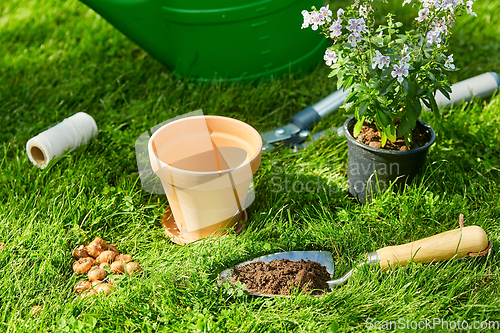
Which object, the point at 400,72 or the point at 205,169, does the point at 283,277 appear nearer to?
the point at 205,169

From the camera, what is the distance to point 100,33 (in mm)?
2879

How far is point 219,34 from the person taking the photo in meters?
2.28

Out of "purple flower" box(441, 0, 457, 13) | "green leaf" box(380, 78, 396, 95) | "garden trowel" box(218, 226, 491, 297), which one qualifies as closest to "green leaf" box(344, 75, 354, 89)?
"green leaf" box(380, 78, 396, 95)

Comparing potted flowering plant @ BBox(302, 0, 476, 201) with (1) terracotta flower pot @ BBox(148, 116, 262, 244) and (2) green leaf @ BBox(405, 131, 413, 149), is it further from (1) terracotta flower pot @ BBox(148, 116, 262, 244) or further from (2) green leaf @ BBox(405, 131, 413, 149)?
(1) terracotta flower pot @ BBox(148, 116, 262, 244)

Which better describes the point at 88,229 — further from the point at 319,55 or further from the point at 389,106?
the point at 319,55

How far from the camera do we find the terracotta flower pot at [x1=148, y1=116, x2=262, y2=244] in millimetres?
1463

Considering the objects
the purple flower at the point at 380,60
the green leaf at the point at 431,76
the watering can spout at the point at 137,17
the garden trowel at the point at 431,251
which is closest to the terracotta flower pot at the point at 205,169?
the garden trowel at the point at 431,251

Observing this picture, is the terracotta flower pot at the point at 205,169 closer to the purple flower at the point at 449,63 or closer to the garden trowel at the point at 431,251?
the garden trowel at the point at 431,251

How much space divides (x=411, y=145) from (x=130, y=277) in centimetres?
109

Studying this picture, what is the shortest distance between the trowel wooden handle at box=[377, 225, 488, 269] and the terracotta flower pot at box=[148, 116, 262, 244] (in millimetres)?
519

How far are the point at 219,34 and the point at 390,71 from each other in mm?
1061

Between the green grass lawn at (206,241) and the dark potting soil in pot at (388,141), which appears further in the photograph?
A: the dark potting soil in pot at (388,141)

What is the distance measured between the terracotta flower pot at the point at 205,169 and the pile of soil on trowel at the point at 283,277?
0.24 m

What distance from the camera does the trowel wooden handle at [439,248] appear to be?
1.39 m
